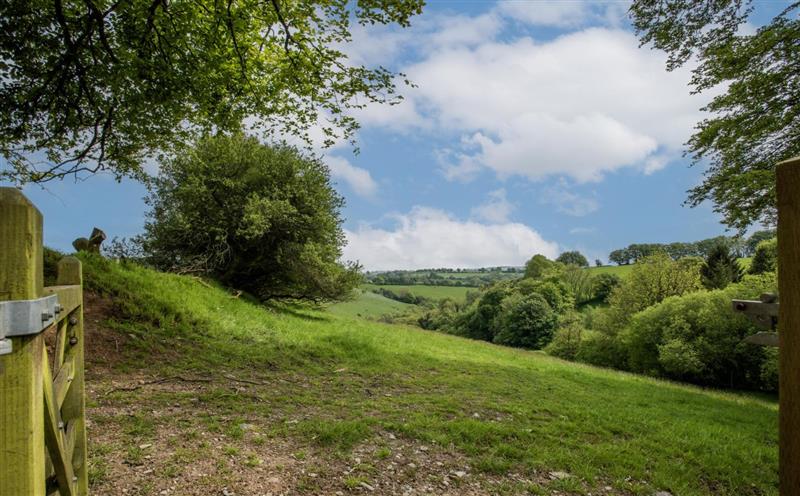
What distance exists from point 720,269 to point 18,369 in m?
63.7

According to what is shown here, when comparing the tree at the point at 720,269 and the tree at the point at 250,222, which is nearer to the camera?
the tree at the point at 250,222

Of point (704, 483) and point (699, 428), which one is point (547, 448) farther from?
point (699, 428)

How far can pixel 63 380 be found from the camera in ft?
10.8

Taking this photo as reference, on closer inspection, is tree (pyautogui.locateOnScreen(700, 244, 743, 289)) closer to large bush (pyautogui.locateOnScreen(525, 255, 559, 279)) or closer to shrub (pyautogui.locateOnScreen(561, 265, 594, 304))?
shrub (pyautogui.locateOnScreen(561, 265, 594, 304))

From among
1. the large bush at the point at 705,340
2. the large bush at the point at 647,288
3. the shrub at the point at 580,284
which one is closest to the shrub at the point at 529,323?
the large bush at the point at 647,288

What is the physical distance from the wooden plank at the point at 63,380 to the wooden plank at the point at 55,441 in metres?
0.24

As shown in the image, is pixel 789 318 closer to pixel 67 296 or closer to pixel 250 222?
→ pixel 67 296

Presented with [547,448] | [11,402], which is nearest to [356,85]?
[547,448]

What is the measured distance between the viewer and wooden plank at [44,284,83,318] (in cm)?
305

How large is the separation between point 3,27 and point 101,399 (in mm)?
10105

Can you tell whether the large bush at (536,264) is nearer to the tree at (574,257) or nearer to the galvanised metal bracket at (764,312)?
the tree at (574,257)

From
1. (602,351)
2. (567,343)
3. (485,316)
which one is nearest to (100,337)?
(602,351)

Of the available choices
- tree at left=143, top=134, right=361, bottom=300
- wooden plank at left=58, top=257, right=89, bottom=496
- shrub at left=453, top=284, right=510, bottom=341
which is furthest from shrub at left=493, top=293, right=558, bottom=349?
wooden plank at left=58, top=257, right=89, bottom=496

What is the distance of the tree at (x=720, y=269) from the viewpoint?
50.5 metres
